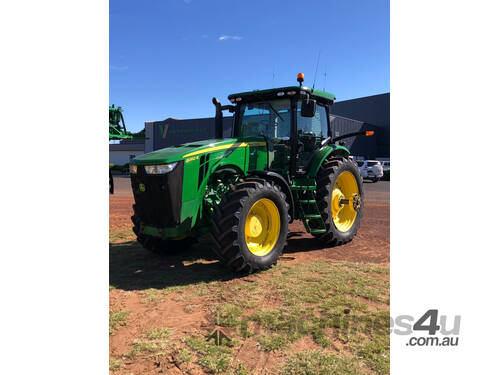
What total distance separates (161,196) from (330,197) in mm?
2650

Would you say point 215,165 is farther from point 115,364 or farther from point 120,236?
point 120,236

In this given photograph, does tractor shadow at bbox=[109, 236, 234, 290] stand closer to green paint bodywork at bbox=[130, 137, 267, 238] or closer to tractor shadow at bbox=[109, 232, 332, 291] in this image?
tractor shadow at bbox=[109, 232, 332, 291]

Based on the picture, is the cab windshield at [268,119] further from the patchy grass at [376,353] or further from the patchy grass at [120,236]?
the patchy grass at [376,353]

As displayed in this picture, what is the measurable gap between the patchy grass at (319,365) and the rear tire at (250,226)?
5.32ft

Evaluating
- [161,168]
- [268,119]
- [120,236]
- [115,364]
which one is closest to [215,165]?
[161,168]

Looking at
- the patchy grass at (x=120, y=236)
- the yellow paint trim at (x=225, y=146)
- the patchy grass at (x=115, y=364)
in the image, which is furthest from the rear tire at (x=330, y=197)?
the patchy grass at (x=115, y=364)

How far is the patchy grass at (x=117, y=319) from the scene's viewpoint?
279 cm

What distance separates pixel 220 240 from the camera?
12.4 ft

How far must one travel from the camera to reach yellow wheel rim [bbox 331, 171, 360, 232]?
231 inches

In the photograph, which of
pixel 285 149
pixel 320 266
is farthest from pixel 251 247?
pixel 285 149

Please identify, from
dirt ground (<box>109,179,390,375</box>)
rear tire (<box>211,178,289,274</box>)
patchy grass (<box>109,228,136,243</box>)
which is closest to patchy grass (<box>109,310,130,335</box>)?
dirt ground (<box>109,179,390,375</box>)

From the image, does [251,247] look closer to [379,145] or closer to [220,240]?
[220,240]

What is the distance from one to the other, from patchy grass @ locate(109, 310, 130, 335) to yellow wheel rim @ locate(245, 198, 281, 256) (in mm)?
1702

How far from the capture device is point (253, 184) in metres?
4.06
